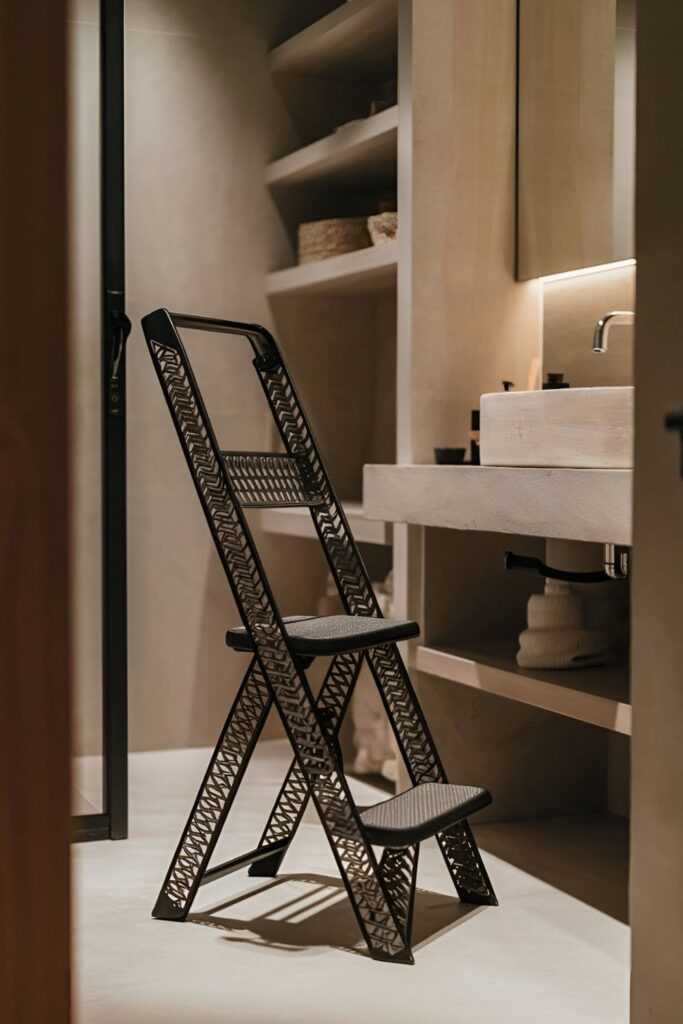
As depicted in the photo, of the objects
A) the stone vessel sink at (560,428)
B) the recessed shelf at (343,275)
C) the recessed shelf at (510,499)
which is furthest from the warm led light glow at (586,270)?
the recessed shelf at (510,499)

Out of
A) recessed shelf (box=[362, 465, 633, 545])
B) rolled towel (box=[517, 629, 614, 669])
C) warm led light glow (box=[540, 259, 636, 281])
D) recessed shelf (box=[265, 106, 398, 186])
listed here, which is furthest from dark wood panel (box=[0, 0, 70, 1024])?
recessed shelf (box=[265, 106, 398, 186])

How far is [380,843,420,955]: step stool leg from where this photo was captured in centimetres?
232

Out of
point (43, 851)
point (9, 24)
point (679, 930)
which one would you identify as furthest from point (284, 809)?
point (9, 24)

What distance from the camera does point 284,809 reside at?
2.82 metres

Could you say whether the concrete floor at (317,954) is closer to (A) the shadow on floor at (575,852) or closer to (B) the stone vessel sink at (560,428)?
(A) the shadow on floor at (575,852)

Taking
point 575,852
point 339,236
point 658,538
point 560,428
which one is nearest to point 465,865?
point 575,852

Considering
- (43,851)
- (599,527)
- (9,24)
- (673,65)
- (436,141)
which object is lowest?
(43,851)

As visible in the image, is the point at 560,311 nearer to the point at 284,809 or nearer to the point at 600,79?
the point at 600,79

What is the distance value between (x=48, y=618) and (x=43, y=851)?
0.61ft

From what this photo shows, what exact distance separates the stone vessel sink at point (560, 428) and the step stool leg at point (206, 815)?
28.4 inches

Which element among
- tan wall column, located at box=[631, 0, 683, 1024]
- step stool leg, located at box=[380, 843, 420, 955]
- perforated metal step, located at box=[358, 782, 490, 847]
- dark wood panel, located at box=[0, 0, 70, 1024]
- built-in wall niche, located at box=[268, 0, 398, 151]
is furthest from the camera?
built-in wall niche, located at box=[268, 0, 398, 151]

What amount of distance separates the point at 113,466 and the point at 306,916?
45.0 inches

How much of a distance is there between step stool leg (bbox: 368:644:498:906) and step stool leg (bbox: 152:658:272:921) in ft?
0.87

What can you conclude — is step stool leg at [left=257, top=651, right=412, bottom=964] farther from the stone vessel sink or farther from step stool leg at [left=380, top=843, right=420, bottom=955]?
the stone vessel sink
